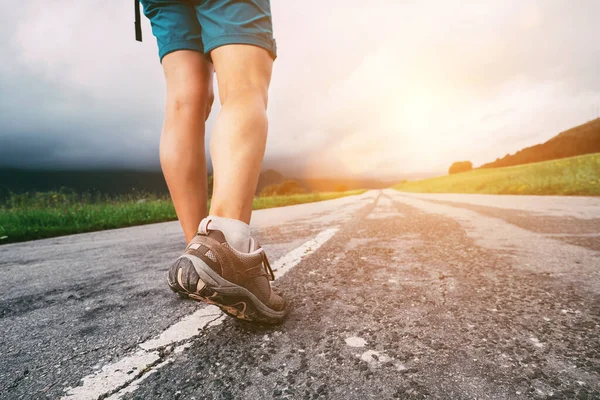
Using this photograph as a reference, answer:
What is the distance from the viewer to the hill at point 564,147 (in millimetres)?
83062

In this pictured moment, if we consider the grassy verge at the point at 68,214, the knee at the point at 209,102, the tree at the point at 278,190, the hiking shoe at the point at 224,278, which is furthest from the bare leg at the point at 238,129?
the tree at the point at 278,190

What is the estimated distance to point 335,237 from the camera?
123 inches

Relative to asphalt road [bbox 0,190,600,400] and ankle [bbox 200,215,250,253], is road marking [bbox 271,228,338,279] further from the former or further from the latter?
ankle [bbox 200,215,250,253]

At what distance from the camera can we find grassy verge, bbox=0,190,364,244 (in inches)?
225

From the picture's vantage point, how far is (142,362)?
918 mm

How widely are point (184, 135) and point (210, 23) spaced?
19.1 inches

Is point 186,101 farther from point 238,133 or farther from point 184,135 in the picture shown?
point 238,133

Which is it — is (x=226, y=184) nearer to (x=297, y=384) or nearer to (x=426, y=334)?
(x=297, y=384)

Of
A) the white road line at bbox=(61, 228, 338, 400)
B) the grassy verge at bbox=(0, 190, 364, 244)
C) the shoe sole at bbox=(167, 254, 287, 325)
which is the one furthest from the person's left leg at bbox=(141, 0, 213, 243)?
the grassy verge at bbox=(0, 190, 364, 244)

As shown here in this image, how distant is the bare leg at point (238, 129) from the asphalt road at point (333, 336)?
461 millimetres

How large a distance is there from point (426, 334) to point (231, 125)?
3.25 feet

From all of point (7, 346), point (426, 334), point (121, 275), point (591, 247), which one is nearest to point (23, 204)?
point (121, 275)

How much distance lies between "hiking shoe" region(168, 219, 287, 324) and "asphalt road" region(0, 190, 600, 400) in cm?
9

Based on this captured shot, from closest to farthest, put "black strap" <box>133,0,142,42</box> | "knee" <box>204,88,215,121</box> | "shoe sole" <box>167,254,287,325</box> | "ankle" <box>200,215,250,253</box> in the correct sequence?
1. "shoe sole" <box>167,254,287,325</box>
2. "ankle" <box>200,215,250,253</box>
3. "knee" <box>204,88,215,121</box>
4. "black strap" <box>133,0,142,42</box>
